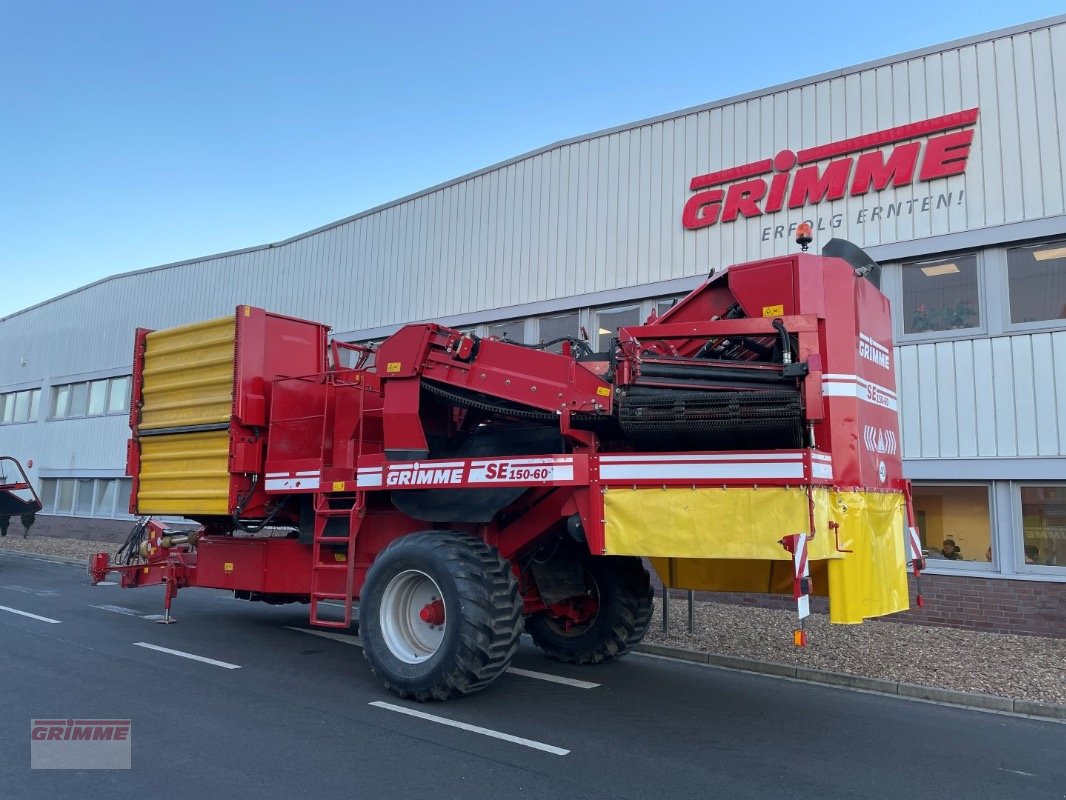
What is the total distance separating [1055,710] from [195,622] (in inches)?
364

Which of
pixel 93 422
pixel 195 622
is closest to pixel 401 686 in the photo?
pixel 195 622

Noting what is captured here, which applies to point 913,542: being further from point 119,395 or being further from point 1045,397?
point 119,395

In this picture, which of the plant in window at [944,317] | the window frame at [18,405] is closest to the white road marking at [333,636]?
the plant in window at [944,317]

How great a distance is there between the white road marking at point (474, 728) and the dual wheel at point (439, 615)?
190 mm

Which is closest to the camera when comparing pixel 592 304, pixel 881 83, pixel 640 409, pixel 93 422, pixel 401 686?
pixel 640 409

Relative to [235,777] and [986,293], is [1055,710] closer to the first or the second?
[986,293]

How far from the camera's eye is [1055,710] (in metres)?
6.77

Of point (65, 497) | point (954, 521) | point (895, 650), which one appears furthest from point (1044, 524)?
point (65, 497)

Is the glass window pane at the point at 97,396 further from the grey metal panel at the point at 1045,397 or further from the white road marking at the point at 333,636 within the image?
the grey metal panel at the point at 1045,397

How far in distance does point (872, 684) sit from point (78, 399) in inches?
985

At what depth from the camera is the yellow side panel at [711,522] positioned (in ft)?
17.6

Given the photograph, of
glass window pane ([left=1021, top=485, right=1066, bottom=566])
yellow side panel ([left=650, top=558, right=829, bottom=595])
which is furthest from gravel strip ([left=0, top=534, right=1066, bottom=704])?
yellow side panel ([left=650, top=558, right=829, bottom=595])

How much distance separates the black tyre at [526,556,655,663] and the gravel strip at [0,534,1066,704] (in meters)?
1.21

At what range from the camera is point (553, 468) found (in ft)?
20.3
